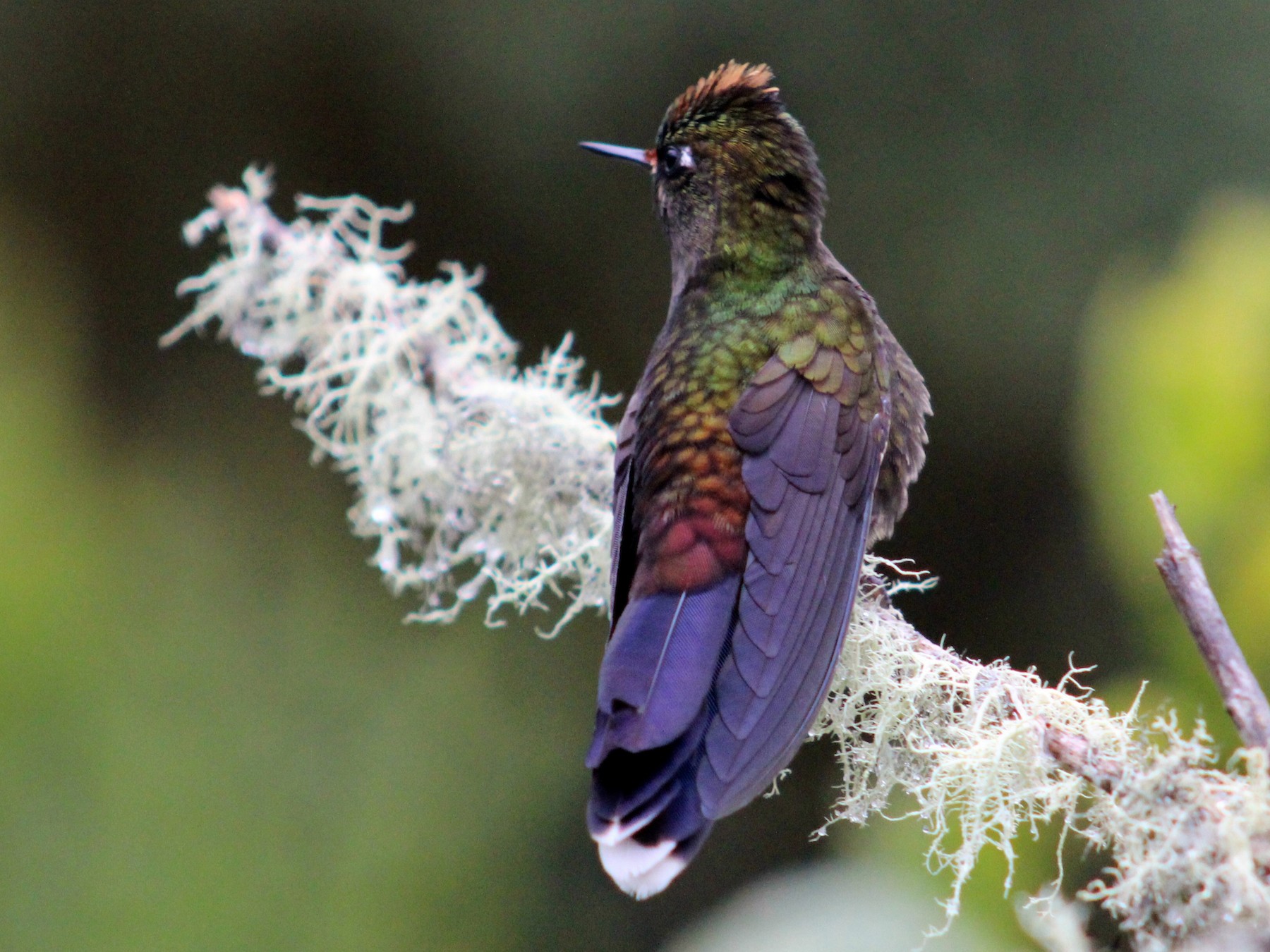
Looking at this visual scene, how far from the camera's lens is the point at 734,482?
1.90 metres

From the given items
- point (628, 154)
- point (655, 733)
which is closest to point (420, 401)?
point (628, 154)

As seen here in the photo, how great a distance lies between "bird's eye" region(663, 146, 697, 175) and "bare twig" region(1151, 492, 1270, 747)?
1.33m

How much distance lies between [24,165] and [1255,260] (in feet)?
12.8

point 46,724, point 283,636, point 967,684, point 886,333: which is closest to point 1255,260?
point 886,333

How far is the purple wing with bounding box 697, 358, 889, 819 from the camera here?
1.55 meters

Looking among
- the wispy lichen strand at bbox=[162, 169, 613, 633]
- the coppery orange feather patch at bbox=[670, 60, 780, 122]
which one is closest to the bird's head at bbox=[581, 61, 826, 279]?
the coppery orange feather patch at bbox=[670, 60, 780, 122]

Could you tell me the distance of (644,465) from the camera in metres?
1.96

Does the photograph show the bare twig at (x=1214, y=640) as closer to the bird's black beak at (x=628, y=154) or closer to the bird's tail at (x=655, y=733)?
the bird's tail at (x=655, y=733)

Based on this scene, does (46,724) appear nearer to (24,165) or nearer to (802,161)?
(802,161)

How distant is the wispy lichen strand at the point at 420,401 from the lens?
232 cm

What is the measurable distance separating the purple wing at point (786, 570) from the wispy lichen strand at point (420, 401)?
436 mm

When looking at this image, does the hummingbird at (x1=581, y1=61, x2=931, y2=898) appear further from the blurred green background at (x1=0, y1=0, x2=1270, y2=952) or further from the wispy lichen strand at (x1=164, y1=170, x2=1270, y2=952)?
the blurred green background at (x1=0, y1=0, x2=1270, y2=952)

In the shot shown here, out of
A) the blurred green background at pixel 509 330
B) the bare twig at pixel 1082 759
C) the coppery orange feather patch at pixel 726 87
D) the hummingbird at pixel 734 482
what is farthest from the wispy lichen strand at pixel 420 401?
the bare twig at pixel 1082 759

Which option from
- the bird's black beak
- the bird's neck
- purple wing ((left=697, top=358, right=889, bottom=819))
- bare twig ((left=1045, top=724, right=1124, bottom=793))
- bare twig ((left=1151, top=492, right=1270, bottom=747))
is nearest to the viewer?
bare twig ((left=1151, top=492, right=1270, bottom=747))
